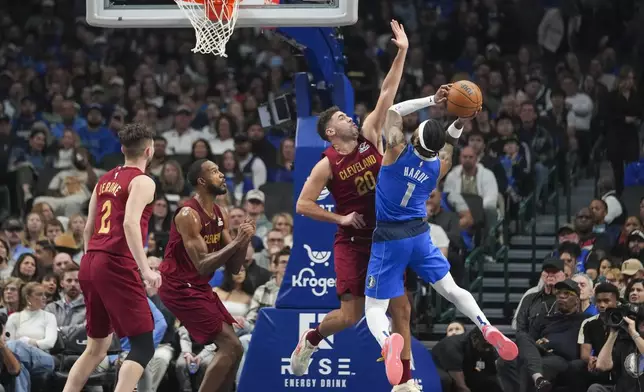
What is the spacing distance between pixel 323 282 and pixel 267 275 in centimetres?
285

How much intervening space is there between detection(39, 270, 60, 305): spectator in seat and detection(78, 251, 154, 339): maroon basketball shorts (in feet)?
15.8

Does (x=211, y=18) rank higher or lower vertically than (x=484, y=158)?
higher

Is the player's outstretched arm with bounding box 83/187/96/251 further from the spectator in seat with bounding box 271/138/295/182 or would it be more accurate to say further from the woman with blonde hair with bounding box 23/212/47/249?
the spectator in seat with bounding box 271/138/295/182

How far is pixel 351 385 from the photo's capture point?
41.2ft

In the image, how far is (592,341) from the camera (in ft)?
43.8

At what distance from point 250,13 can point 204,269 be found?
2.11 metres

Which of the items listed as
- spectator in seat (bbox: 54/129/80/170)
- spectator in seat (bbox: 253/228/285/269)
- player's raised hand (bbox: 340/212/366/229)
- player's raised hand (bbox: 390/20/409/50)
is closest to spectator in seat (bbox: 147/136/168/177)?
spectator in seat (bbox: 54/129/80/170)

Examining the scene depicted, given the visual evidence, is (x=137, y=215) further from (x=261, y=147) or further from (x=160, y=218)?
(x=261, y=147)

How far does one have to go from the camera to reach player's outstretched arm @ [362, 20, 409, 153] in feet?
37.4

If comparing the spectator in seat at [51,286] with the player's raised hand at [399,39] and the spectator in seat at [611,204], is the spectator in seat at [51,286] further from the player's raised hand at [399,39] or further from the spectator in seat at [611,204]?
the spectator in seat at [611,204]

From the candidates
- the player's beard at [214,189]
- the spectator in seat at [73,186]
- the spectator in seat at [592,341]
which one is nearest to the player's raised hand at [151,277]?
the player's beard at [214,189]

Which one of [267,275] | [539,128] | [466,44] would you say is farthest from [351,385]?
[466,44]

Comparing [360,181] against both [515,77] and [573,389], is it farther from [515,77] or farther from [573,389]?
[515,77]

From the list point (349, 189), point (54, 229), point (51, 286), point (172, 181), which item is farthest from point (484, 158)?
point (349, 189)
